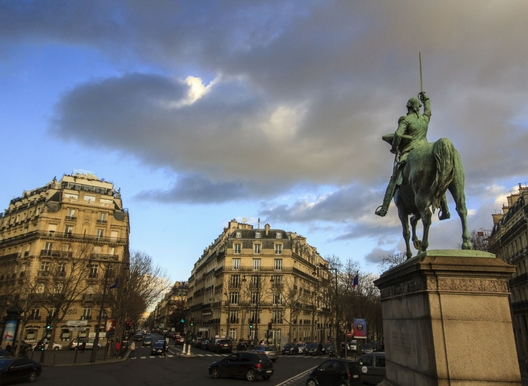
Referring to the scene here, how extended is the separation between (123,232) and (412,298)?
66.0 m

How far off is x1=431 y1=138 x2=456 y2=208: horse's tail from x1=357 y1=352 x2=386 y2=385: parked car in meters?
14.1

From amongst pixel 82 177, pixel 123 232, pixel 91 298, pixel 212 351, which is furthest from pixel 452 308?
pixel 82 177

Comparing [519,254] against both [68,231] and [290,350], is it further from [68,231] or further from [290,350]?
[68,231]

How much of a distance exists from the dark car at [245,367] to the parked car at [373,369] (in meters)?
5.70

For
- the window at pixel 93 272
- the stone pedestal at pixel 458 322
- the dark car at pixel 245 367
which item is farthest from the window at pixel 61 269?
the stone pedestal at pixel 458 322

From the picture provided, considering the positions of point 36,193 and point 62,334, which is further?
point 36,193

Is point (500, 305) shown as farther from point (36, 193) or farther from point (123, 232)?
point (36, 193)

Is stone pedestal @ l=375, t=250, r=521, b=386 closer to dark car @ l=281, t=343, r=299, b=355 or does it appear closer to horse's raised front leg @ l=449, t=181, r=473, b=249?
horse's raised front leg @ l=449, t=181, r=473, b=249

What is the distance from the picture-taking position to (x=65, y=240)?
6100 cm

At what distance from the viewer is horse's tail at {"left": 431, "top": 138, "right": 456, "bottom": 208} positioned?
648 centimetres

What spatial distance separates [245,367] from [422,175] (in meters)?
18.5

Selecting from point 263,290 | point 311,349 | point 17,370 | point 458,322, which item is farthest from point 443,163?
point 263,290

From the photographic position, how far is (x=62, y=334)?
184 feet

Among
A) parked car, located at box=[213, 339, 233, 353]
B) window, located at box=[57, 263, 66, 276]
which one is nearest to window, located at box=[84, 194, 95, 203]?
window, located at box=[57, 263, 66, 276]
